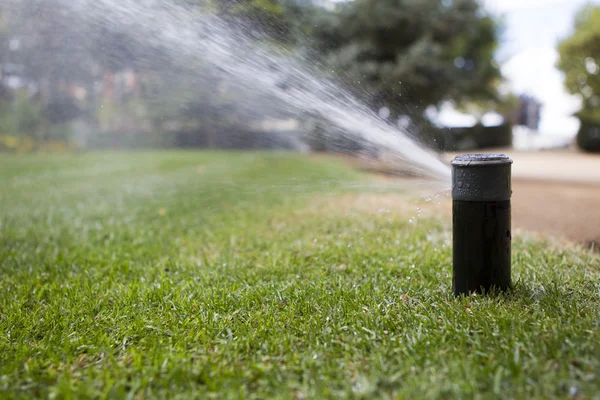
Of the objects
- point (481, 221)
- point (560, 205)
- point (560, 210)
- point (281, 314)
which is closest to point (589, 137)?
point (560, 205)

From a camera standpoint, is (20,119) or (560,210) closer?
(560,210)

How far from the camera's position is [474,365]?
1.97 metres

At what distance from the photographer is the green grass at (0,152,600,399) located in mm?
1965

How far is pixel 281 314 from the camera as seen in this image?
2654 millimetres

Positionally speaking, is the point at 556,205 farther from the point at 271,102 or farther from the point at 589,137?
the point at 589,137

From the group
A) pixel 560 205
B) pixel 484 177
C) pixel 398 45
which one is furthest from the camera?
pixel 398 45

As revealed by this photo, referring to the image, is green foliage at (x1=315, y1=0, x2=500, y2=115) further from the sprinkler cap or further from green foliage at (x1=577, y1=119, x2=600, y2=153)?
green foliage at (x1=577, y1=119, x2=600, y2=153)

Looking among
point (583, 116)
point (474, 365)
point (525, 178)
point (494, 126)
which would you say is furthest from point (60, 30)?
point (494, 126)

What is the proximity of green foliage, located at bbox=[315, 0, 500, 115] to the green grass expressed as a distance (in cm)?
680

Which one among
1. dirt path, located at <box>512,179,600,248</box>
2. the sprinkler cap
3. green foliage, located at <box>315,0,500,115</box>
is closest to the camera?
the sprinkler cap

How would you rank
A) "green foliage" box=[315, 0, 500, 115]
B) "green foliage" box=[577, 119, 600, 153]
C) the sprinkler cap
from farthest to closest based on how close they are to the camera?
"green foliage" box=[577, 119, 600, 153]
"green foliage" box=[315, 0, 500, 115]
the sprinkler cap

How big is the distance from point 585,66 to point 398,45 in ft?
42.7

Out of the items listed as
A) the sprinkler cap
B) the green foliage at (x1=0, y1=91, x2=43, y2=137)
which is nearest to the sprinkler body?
the sprinkler cap

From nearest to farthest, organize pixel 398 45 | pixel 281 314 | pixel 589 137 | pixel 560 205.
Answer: pixel 281 314 < pixel 560 205 < pixel 398 45 < pixel 589 137
